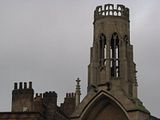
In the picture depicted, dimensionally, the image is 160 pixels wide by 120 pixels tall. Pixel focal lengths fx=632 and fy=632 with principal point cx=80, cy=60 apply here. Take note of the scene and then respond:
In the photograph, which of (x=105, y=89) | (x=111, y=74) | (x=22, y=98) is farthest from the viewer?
(x=22, y=98)

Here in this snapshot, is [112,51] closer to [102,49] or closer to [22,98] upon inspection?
[102,49]

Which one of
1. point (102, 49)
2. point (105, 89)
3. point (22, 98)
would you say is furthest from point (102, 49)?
point (22, 98)

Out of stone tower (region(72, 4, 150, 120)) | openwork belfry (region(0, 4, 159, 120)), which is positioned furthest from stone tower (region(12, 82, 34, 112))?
stone tower (region(72, 4, 150, 120))

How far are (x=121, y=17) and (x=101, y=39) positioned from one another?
312 cm

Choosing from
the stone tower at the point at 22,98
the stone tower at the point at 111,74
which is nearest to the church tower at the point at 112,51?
the stone tower at the point at 111,74

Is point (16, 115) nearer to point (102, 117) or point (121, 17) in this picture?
point (102, 117)

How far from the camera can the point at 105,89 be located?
191ft

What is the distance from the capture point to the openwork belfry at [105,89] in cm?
5784

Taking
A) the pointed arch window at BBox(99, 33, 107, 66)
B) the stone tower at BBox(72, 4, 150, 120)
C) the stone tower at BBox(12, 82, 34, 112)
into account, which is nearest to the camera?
the stone tower at BBox(72, 4, 150, 120)

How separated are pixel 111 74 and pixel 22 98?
11.1 meters

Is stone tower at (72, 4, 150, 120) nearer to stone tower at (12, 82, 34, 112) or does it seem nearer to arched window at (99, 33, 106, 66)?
arched window at (99, 33, 106, 66)

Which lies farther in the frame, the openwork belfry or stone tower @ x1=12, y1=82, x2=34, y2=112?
stone tower @ x1=12, y1=82, x2=34, y2=112

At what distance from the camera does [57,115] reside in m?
66.8

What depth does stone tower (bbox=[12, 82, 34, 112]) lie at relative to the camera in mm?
67119
